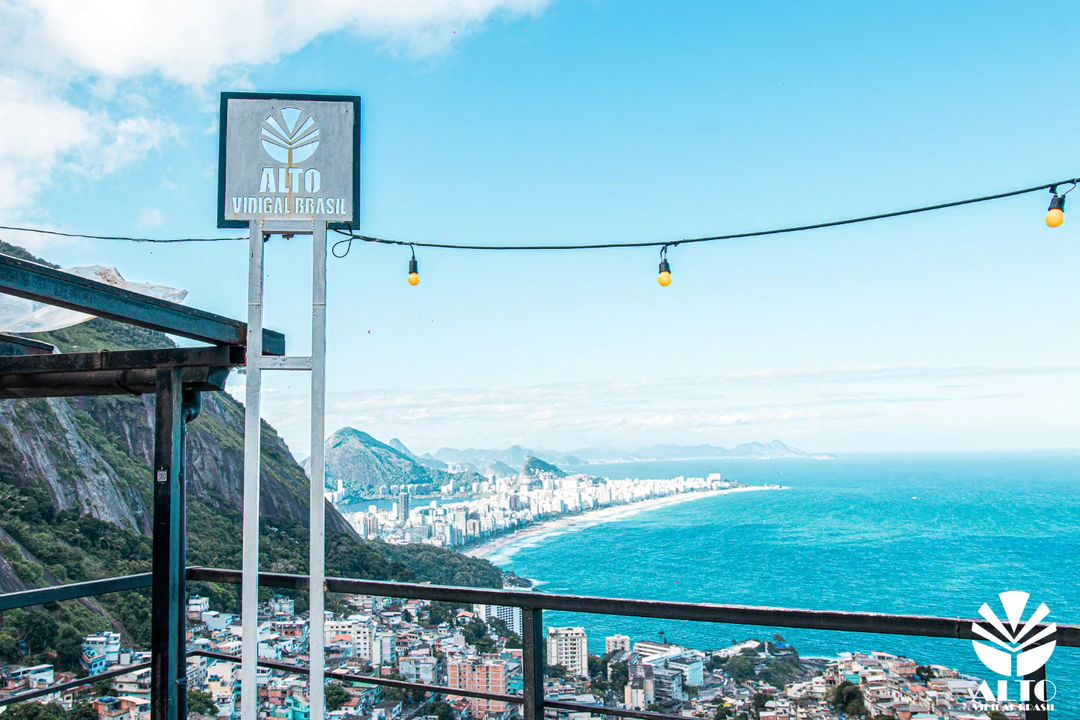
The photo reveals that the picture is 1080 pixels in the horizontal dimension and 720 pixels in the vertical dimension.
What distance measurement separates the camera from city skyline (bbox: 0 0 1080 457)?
23.5ft

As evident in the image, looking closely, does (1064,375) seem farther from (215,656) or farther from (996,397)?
(215,656)

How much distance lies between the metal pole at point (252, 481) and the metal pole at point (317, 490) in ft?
0.53

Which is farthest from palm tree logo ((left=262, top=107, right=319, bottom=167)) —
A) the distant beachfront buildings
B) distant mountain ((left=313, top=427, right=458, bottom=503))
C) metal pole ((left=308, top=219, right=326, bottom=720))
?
distant mountain ((left=313, top=427, right=458, bottom=503))

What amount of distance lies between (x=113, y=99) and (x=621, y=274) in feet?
85.2

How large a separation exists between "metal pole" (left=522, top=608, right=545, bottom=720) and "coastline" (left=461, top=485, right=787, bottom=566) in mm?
23551

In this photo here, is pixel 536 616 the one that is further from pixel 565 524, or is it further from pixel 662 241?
pixel 565 524

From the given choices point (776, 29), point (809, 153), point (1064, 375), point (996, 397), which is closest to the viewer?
point (776, 29)

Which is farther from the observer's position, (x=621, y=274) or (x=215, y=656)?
(x=621, y=274)

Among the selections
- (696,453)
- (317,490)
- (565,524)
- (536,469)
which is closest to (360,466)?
(565,524)

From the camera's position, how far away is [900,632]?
211 cm

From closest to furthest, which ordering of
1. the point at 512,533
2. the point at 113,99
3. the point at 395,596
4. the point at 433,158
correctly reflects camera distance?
1. the point at 395,596
2. the point at 433,158
3. the point at 113,99
4. the point at 512,533

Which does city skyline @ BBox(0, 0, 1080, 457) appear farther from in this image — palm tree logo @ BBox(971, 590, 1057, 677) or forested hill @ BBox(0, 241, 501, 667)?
forested hill @ BBox(0, 241, 501, 667)

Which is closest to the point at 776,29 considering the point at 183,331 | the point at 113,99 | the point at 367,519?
the point at 183,331

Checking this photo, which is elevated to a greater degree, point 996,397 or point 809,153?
point 809,153
